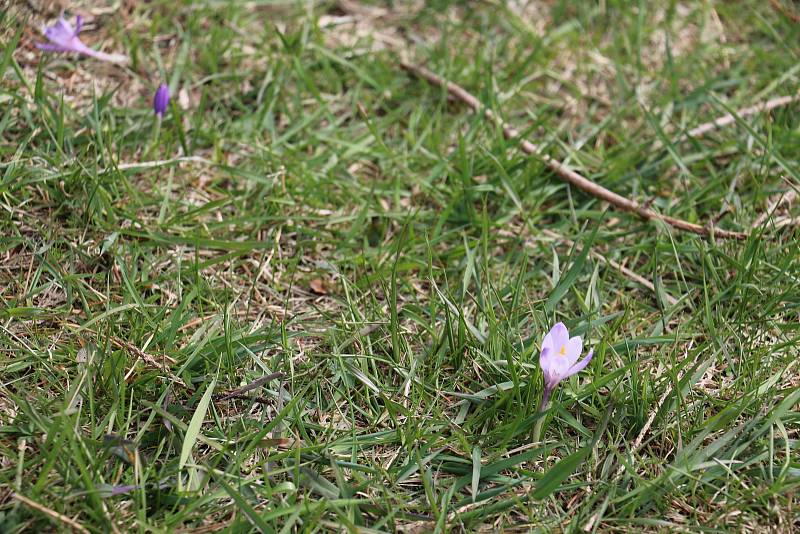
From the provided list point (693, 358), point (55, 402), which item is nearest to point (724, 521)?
point (693, 358)

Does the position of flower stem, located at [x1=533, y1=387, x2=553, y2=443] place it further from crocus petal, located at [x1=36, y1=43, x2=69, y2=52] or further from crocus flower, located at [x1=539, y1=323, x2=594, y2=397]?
crocus petal, located at [x1=36, y1=43, x2=69, y2=52]

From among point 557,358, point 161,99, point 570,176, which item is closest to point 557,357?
point 557,358

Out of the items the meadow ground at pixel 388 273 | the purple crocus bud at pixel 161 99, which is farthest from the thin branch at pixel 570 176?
the purple crocus bud at pixel 161 99

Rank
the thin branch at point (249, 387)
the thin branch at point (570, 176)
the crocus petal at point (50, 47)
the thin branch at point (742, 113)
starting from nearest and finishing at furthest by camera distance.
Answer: the thin branch at point (249, 387), the thin branch at point (570, 176), the crocus petal at point (50, 47), the thin branch at point (742, 113)

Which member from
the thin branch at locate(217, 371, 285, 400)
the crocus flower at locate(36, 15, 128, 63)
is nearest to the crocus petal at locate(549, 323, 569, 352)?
the thin branch at locate(217, 371, 285, 400)

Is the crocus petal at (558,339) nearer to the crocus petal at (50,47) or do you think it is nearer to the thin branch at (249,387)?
the thin branch at (249,387)

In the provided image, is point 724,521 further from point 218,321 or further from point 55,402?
point 55,402
